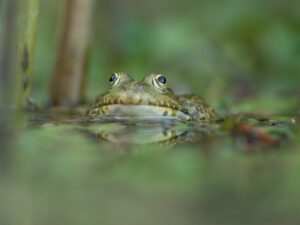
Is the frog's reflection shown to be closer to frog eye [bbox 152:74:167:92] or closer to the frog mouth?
the frog mouth

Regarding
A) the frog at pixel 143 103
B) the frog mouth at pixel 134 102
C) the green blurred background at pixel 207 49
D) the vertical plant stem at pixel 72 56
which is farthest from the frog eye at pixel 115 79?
the green blurred background at pixel 207 49

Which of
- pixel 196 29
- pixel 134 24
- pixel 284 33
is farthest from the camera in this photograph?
pixel 134 24

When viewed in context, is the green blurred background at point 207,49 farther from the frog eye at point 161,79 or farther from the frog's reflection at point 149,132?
the frog's reflection at point 149,132

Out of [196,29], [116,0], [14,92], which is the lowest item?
[14,92]

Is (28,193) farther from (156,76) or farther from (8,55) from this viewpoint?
(156,76)

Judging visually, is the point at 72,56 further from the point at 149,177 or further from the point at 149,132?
the point at 149,177

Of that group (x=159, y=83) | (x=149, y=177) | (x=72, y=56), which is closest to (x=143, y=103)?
(x=159, y=83)

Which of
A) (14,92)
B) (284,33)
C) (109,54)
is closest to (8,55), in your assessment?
(14,92)
